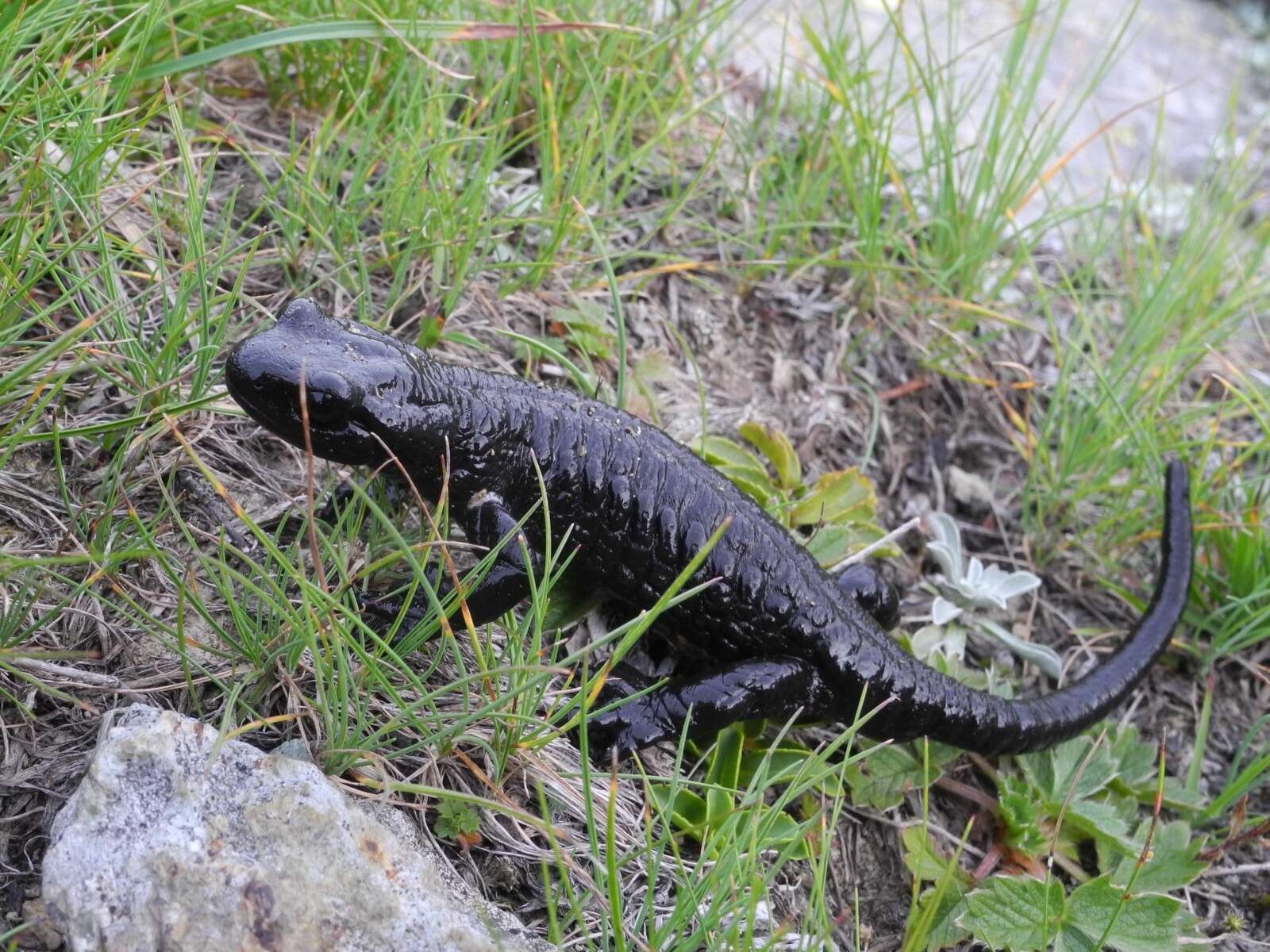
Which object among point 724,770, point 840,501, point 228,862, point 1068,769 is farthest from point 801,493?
point 228,862

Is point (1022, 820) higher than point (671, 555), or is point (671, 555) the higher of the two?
point (671, 555)

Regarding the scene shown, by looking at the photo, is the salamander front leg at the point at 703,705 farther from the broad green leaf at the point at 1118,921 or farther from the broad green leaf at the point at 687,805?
the broad green leaf at the point at 1118,921

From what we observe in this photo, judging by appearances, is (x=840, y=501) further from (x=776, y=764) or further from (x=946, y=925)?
(x=946, y=925)

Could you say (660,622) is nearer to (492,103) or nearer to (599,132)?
(599,132)

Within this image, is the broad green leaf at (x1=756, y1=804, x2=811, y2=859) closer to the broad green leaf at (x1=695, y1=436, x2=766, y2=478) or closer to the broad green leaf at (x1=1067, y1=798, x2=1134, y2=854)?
the broad green leaf at (x1=1067, y1=798, x2=1134, y2=854)

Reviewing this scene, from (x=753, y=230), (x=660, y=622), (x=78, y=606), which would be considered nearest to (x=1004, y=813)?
(x=660, y=622)
